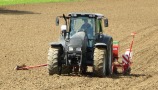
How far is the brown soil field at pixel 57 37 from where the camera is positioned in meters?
14.8

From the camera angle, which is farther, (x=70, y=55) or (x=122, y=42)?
(x=122, y=42)

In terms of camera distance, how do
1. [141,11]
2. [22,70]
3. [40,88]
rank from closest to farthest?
[40,88] < [22,70] < [141,11]

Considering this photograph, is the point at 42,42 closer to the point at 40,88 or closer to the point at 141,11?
the point at 40,88

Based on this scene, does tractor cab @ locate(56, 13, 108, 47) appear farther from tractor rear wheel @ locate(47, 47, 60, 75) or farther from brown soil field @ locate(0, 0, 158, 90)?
brown soil field @ locate(0, 0, 158, 90)

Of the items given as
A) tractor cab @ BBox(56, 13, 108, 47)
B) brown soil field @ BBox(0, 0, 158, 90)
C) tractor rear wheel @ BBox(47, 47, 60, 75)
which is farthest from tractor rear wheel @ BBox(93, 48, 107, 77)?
tractor rear wheel @ BBox(47, 47, 60, 75)

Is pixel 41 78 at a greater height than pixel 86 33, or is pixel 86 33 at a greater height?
pixel 86 33

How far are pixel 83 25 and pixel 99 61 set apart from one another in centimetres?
150

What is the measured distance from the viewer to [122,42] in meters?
26.7

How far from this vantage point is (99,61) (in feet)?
51.7

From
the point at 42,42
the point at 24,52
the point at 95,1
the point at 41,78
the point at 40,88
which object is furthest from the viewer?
the point at 95,1

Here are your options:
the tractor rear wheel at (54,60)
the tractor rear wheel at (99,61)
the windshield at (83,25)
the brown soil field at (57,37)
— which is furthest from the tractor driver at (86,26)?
the brown soil field at (57,37)

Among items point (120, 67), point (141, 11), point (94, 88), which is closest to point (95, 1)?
point (141, 11)

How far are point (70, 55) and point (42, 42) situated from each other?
35.1 ft

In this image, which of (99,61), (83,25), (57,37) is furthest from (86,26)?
(57,37)
